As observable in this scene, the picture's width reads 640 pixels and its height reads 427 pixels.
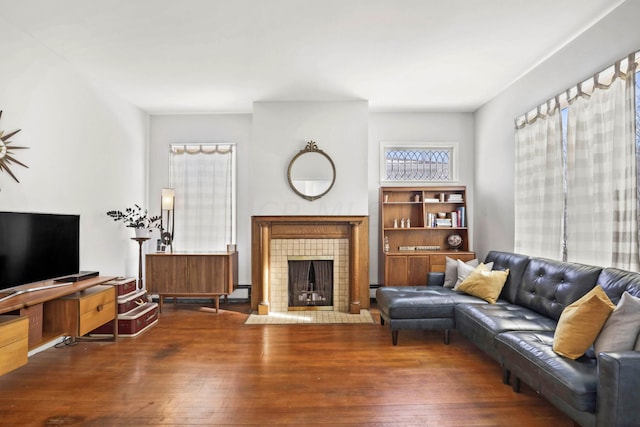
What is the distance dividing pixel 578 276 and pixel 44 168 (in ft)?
15.3

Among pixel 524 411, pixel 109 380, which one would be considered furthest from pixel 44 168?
pixel 524 411

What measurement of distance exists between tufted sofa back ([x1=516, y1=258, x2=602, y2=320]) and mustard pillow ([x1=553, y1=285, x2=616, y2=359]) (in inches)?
24.4

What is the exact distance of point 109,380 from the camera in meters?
2.79

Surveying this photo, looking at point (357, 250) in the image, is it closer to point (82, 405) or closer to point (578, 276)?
point (578, 276)

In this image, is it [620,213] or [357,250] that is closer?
[620,213]

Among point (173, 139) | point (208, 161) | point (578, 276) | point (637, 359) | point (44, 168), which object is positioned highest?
point (173, 139)

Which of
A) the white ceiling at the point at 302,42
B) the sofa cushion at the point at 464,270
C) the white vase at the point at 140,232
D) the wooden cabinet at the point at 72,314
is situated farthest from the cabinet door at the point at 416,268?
the wooden cabinet at the point at 72,314

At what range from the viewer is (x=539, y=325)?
2.81 m

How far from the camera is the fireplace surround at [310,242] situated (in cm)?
477

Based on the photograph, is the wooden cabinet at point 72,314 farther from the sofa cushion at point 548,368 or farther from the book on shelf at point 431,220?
the book on shelf at point 431,220

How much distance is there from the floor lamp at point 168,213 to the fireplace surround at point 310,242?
125 centimetres

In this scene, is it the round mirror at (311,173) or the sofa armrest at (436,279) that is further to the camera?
the round mirror at (311,173)

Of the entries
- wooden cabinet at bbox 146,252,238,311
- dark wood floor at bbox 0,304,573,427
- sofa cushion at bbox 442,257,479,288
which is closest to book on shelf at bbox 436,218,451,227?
sofa cushion at bbox 442,257,479,288

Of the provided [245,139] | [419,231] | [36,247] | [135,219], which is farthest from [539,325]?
[135,219]
